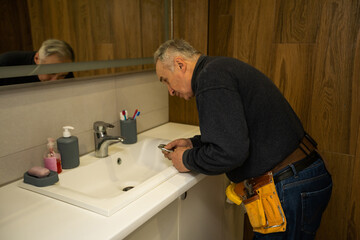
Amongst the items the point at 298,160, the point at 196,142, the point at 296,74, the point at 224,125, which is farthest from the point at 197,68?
the point at 296,74

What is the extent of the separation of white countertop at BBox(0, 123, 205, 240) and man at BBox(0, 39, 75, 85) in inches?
15.7

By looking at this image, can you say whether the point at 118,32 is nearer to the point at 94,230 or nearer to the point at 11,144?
the point at 11,144

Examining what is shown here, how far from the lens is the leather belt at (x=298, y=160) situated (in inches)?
46.1

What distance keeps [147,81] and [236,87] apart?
86 centimetres

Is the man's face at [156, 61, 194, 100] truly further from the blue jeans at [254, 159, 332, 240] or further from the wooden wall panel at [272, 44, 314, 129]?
the wooden wall panel at [272, 44, 314, 129]

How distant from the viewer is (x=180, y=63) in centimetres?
116

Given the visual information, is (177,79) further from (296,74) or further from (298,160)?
(296,74)

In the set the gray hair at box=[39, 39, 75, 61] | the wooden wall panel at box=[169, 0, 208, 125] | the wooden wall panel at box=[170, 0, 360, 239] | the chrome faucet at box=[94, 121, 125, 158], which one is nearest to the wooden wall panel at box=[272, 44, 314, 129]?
the wooden wall panel at box=[170, 0, 360, 239]

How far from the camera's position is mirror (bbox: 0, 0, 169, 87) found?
109 centimetres

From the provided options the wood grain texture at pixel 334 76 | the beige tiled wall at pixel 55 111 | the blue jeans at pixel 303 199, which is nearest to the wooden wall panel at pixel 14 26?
the beige tiled wall at pixel 55 111

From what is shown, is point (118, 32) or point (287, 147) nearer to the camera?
point (287, 147)

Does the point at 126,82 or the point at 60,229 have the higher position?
the point at 126,82

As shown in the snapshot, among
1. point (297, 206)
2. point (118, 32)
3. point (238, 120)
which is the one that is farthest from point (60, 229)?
point (118, 32)

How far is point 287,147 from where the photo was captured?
45.3 inches
